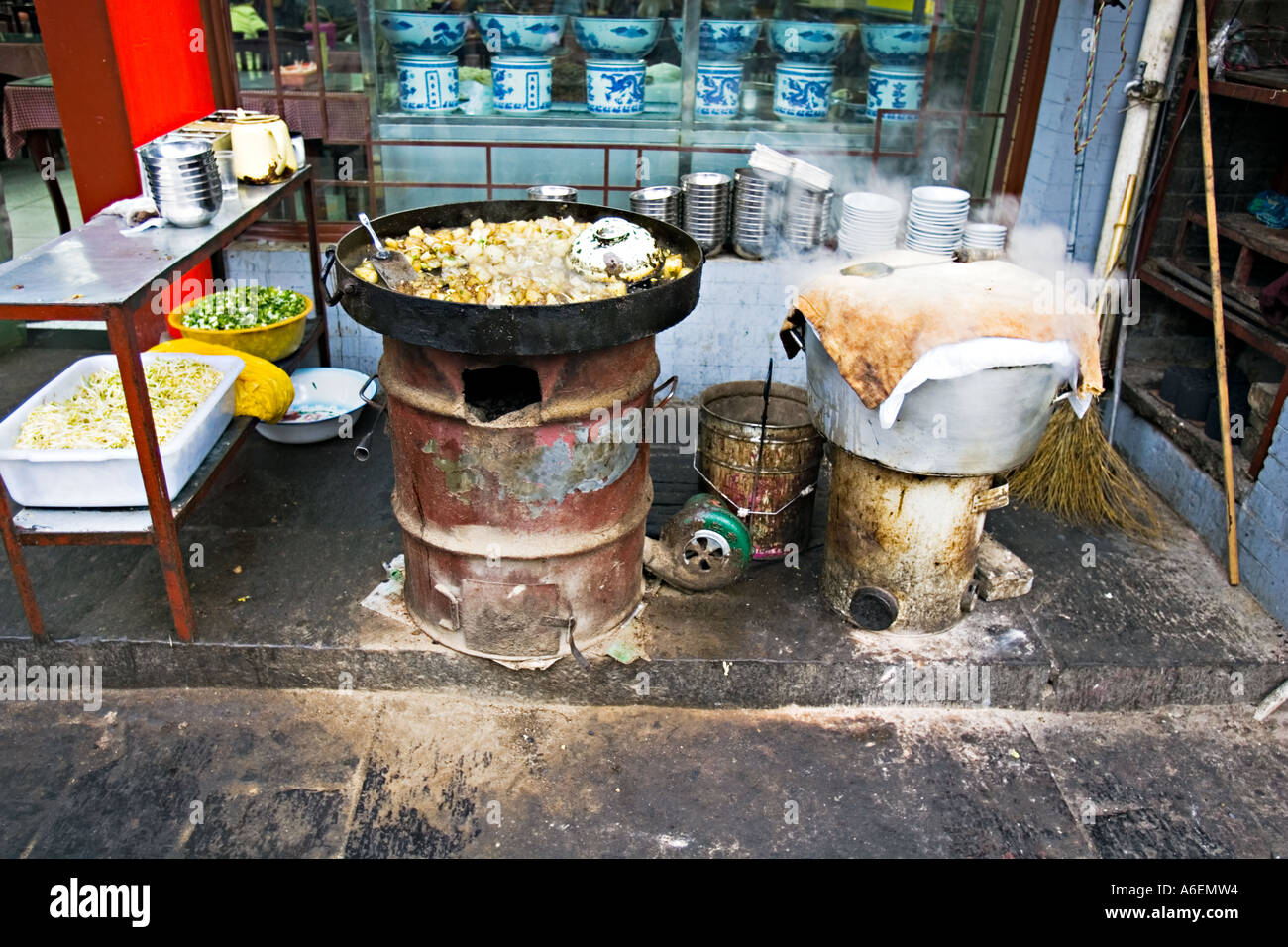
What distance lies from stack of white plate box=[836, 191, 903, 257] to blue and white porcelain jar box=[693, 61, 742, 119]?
102 cm

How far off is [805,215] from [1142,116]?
6.19 feet

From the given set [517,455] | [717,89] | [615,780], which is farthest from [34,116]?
[615,780]

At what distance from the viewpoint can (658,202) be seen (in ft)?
18.7

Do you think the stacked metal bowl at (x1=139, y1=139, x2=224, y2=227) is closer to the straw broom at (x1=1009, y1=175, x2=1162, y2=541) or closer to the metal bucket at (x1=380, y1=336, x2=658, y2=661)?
the metal bucket at (x1=380, y1=336, x2=658, y2=661)

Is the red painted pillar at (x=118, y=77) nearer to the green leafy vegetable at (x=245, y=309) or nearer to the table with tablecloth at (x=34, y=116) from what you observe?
the green leafy vegetable at (x=245, y=309)

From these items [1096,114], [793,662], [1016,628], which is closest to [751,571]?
[793,662]

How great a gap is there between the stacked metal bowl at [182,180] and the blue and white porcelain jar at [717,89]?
3.12 meters

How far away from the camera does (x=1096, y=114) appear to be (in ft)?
17.7

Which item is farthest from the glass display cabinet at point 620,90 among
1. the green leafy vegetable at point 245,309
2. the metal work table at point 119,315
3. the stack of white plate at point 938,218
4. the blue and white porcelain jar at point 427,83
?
the metal work table at point 119,315

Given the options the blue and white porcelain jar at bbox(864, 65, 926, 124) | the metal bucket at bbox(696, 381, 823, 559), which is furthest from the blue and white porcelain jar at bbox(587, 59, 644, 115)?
the metal bucket at bbox(696, 381, 823, 559)

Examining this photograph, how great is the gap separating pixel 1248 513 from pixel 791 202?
303cm

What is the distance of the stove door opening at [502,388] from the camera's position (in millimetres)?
3668

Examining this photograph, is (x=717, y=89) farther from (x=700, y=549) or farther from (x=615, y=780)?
(x=615, y=780)

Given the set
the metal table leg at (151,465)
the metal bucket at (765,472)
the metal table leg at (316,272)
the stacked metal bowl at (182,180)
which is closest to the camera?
the metal table leg at (151,465)
